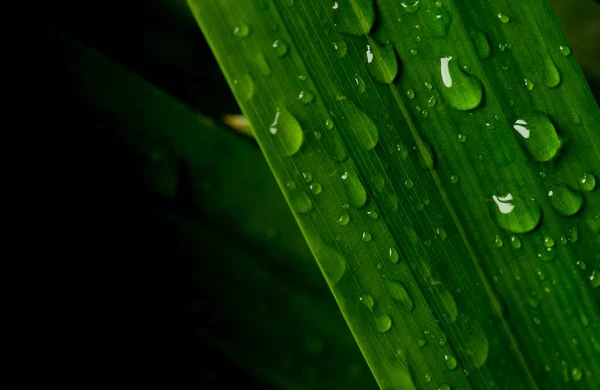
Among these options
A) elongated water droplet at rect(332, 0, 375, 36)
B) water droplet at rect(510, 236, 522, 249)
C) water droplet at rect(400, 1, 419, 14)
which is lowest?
water droplet at rect(510, 236, 522, 249)

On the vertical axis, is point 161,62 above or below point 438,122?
above

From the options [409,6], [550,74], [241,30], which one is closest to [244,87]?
[241,30]

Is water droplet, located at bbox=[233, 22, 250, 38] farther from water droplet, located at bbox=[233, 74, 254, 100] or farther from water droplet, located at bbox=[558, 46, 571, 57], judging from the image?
water droplet, located at bbox=[558, 46, 571, 57]

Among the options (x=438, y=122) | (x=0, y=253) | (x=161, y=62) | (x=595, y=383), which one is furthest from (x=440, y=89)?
(x=0, y=253)

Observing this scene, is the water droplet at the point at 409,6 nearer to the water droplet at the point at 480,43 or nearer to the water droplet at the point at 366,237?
the water droplet at the point at 480,43

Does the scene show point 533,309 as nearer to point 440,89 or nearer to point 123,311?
point 440,89

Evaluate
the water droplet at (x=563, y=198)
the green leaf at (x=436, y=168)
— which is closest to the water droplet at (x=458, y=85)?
the green leaf at (x=436, y=168)

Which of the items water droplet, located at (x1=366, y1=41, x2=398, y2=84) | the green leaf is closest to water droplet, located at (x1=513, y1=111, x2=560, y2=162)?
the green leaf
